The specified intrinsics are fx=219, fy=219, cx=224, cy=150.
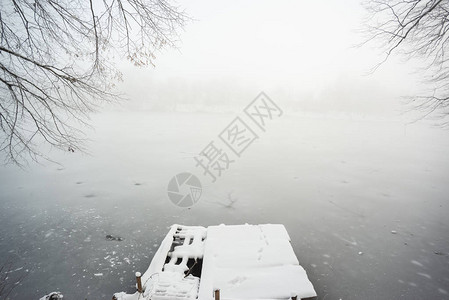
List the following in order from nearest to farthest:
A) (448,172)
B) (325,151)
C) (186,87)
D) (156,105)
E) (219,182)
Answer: (219,182)
(448,172)
(325,151)
(156,105)
(186,87)

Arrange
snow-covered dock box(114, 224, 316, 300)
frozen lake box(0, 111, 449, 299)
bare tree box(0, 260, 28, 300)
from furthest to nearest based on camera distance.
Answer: frozen lake box(0, 111, 449, 299) → bare tree box(0, 260, 28, 300) → snow-covered dock box(114, 224, 316, 300)

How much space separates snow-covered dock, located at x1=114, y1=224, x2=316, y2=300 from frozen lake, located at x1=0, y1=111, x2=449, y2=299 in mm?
1175

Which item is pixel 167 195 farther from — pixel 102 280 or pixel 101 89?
pixel 101 89

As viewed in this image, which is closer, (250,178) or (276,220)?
(276,220)

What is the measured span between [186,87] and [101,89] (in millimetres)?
69972

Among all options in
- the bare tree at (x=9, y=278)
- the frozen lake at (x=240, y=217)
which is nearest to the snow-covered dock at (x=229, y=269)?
the frozen lake at (x=240, y=217)

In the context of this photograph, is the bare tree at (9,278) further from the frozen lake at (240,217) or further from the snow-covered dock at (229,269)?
the snow-covered dock at (229,269)

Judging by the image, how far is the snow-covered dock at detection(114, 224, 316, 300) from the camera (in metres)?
3.99

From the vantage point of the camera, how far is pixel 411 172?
15039mm

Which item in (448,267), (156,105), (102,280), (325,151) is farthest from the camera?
(156,105)

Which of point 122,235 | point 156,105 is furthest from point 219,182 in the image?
point 156,105

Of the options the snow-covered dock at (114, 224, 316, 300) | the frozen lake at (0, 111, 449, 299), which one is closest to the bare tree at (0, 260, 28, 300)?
the frozen lake at (0, 111, 449, 299)

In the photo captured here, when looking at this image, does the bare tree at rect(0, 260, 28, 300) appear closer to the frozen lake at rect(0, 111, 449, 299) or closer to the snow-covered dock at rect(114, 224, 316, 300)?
the frozen lake at rect(0, 111, 449, 299)

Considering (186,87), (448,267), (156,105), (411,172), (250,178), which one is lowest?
(448,267)
